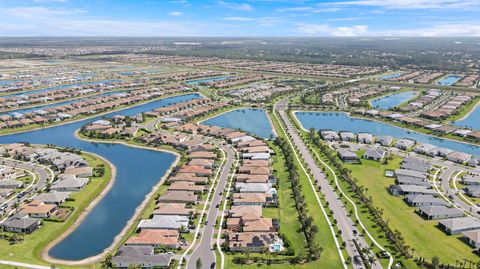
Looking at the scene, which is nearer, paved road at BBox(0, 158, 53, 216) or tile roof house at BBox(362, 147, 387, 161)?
paved road at BBox(0, 158, 53, 216)

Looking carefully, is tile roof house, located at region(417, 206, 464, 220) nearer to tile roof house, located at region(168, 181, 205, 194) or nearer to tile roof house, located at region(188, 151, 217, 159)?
tile roof house, located at region(168, 181, 205, 194)

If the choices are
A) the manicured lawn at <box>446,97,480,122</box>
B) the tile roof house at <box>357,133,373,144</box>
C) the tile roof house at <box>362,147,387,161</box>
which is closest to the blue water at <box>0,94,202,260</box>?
the tile roof house at <box>362,147,387,161</box>

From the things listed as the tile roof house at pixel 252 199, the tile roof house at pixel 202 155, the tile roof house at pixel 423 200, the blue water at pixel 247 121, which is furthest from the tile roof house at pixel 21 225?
the blue water at pixel 247 121

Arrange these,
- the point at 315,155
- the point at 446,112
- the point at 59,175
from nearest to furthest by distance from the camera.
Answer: the point at 59,175 < the point at 315,155 < the point at 446,112

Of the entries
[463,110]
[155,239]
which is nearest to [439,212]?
[155,239]

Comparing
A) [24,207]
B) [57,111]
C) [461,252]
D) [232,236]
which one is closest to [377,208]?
[461,252]

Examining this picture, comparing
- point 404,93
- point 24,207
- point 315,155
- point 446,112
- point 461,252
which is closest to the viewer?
point 461,252

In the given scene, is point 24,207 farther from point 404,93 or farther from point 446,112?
point 404,93
